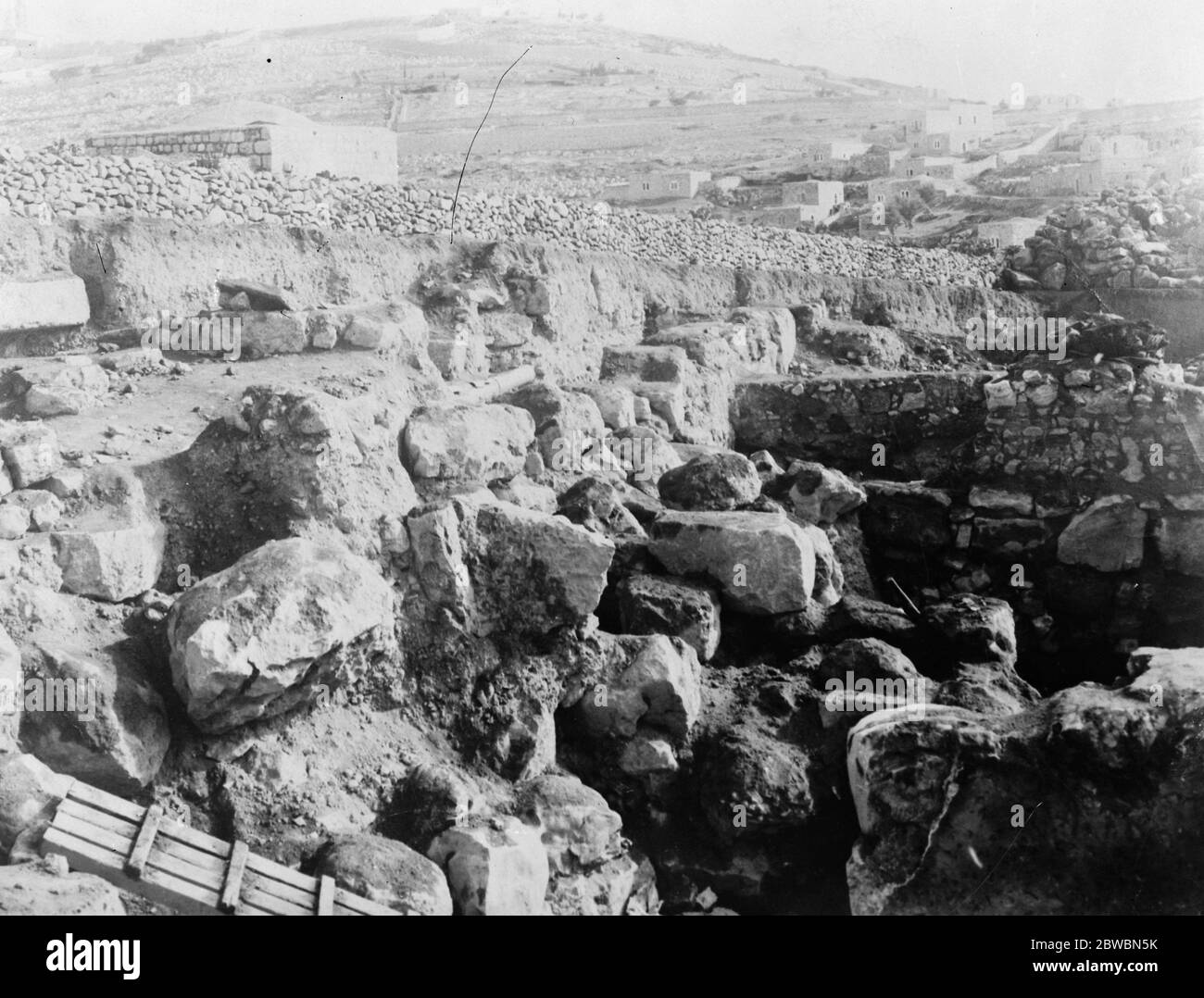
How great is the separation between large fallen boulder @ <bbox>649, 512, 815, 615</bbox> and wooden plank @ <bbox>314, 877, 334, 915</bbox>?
12.3 ft

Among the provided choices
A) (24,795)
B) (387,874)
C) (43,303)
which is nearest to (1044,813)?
(387,874)

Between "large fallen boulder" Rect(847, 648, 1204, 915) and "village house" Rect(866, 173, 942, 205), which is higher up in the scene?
"village house" Rect(866, 173, 942, 205)

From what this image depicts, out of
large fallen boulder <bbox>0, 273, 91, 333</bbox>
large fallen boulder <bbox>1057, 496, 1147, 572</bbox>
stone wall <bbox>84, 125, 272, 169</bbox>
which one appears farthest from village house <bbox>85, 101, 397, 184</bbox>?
large fallen boulder <bbox>1057, 496, 1147, 572</bbox>

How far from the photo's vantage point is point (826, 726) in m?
8.03

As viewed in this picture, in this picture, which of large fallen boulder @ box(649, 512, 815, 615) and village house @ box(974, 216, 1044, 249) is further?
village house @ box(974, 216, 1044, 249)

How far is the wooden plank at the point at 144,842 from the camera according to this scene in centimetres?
562

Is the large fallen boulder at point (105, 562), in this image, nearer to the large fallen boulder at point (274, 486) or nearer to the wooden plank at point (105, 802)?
the large fallen boulder at point (274, 486)

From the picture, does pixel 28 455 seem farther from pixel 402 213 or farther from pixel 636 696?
pixel 402 213

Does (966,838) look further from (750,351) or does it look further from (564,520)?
(750,351)

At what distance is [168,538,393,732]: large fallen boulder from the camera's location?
630 centimetres

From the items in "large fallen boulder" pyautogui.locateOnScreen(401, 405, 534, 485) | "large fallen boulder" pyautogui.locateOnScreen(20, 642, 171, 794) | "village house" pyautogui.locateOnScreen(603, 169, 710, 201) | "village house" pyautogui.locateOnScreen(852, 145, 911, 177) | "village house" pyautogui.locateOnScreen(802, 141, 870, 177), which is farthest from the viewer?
"village house" pyautogui.locateOnScreen(802, 141, 870, 177)

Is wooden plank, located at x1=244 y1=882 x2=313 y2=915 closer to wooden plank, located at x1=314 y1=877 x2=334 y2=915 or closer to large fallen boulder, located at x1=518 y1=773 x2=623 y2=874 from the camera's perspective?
wooden plank, located at x1=314 y1=877 x2=334 y2=915

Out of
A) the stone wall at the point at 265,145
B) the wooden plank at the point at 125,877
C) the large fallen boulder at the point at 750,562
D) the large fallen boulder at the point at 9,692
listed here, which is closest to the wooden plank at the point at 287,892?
the wooden plank at the point at 125,877
